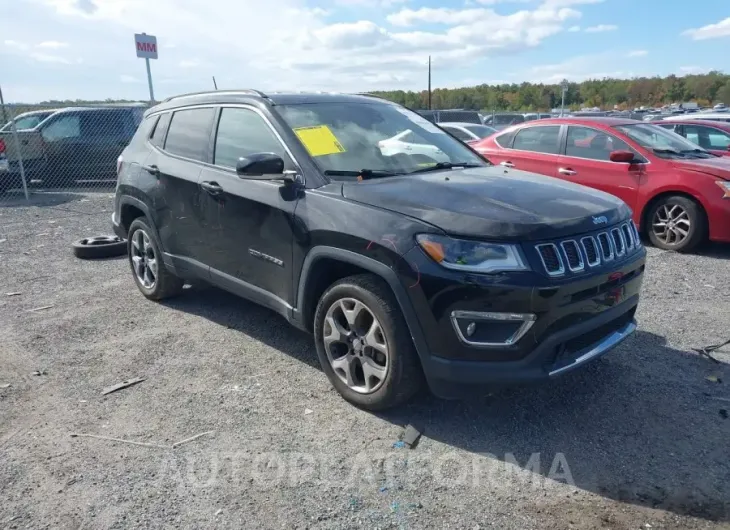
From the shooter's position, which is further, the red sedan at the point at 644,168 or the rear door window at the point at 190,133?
the red sedan at the point at 644,168

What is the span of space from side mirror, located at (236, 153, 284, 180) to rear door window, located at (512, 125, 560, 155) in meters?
5.69

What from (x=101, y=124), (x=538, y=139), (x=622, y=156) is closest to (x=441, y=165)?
(x=622, y=156)

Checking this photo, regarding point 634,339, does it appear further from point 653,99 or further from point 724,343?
point 653,99

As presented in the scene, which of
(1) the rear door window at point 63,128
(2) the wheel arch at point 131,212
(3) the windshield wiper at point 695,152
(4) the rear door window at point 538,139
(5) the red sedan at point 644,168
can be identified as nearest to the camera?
(2) the wheel arch at point 131,212

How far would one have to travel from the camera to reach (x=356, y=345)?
3.44 metres

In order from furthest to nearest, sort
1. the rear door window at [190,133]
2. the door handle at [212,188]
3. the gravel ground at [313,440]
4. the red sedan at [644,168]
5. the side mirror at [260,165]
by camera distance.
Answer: the red sedan at [644,168], the rear door window at [190,133], the door handle at [212,188], the side mirror at [260,165], the gravel ground at [313,440]

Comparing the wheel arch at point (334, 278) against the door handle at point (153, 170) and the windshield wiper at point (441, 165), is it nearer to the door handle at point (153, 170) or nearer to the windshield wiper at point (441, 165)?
the windshield wiper at point (441, 165)

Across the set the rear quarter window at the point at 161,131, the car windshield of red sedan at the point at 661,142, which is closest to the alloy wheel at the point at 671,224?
the car windshield of red sedan at the point at 661,142

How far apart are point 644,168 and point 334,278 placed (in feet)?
17.7

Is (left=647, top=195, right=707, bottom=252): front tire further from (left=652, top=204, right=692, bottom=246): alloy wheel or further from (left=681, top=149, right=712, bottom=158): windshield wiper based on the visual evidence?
(left=681, top=149, right=712, bottom=158): windshield wiper

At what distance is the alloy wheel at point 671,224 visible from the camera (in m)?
7.17

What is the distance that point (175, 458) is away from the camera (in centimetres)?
308

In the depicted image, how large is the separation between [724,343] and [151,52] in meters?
13.4

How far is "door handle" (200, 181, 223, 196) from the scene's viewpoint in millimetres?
4233
